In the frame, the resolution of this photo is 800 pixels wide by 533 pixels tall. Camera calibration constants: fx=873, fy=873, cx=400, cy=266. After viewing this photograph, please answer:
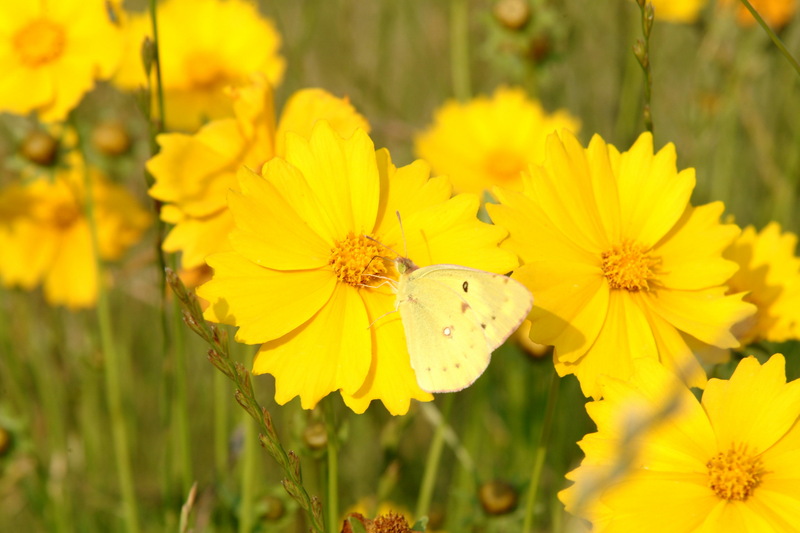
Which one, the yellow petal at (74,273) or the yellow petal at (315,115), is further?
the yellow petal at (74,273)

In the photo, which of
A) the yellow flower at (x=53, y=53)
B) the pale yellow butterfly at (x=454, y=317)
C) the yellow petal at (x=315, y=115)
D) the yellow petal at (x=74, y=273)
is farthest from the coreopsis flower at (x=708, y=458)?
the yellow petal at (x=74, y=273)

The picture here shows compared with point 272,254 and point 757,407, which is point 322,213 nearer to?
point 272,254

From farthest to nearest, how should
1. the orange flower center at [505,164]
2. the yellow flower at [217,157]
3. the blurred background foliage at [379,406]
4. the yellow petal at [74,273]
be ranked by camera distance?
the orange flower center at [505,164] < the yellow petal at [74,273] < the blurred background foliage at [379,406] < the yellow flower at [217,157]

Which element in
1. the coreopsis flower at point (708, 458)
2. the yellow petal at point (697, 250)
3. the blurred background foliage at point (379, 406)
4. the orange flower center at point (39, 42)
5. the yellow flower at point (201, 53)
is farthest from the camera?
the yellow flower at point (201, 53)

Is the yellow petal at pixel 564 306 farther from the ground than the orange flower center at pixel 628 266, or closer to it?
closer to it

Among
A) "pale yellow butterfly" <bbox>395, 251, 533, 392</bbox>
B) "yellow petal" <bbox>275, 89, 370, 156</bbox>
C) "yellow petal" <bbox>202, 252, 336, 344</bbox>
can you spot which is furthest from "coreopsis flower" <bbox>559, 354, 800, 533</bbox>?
"yellow petal" <bbox>275, 89, 370, 156</bbox>

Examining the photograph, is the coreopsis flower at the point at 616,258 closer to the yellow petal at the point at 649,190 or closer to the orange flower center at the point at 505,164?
the yellow petal at the point at 649,190

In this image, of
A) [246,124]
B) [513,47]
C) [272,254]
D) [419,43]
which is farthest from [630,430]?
[419,43]
